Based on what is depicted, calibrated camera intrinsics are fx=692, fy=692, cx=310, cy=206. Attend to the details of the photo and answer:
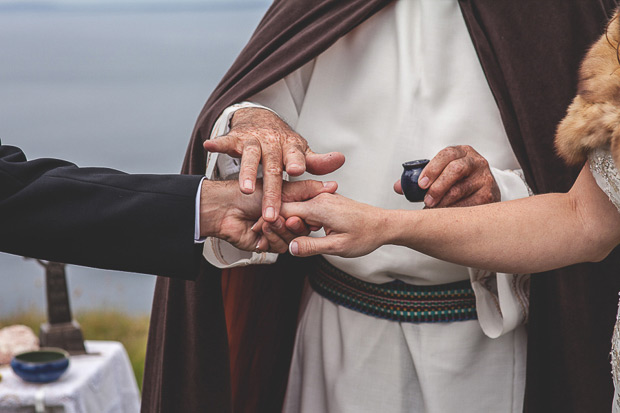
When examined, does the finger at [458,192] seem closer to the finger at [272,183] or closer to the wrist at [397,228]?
the wrist at [397,228]

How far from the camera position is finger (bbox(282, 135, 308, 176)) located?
163 centimetres

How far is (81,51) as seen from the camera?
318 inches

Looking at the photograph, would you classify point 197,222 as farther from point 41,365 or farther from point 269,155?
point 41,365

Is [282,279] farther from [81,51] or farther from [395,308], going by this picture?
[81,51]

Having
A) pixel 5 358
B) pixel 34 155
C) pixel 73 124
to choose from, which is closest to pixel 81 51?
pixel 73 124

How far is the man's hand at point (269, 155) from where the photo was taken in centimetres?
163

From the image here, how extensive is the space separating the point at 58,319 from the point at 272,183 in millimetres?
2050

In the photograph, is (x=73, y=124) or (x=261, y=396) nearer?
(x=261, y=396)

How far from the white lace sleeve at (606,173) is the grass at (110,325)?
439 centimetres

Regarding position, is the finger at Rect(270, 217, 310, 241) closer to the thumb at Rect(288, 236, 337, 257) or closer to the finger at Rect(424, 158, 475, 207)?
the thumb at Rect(288, 236, 337, 257)

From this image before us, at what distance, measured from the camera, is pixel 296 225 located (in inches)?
66.5

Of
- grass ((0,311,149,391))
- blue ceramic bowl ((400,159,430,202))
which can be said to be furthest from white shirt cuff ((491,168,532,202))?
grass ((0,311,149,391))

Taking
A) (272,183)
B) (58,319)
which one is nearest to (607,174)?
(272,183)

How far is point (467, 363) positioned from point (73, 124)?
6836mm
